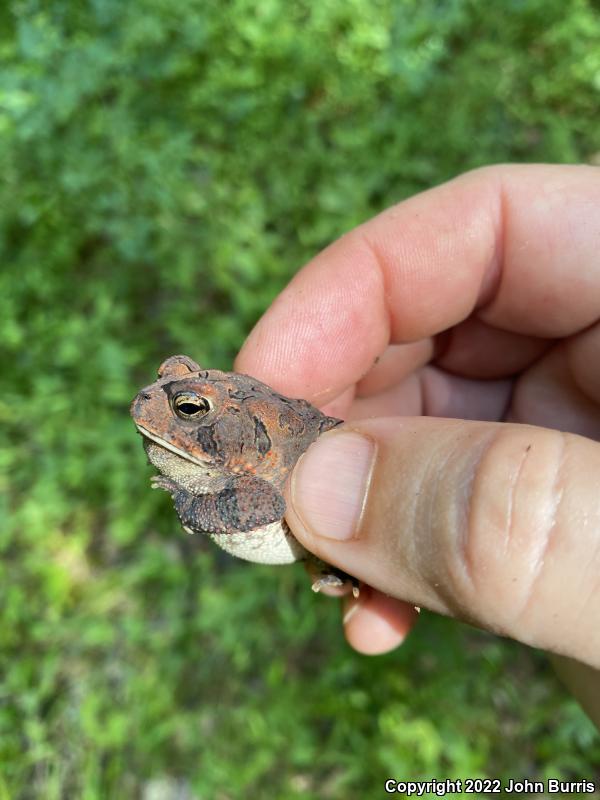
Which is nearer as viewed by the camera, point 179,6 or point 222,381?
point 222,381

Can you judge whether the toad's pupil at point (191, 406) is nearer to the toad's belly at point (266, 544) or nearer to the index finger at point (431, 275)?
the toad's belly at point (266, 544)

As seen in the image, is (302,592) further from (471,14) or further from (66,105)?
(471,14)

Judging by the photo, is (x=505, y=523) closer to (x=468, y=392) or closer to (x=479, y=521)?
(x=479, y=521)

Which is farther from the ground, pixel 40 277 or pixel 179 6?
pixel 179 6

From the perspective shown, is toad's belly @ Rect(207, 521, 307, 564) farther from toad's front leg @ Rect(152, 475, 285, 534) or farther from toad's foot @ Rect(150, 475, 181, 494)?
toad's foot @ Rect(150, 475, 181, 494)

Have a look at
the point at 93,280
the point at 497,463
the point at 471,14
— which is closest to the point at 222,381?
the point at 497,463

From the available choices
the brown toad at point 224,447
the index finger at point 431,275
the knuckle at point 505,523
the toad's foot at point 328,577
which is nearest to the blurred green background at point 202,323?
the toad's foot at point 328,577

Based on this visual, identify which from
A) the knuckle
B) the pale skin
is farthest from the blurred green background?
the knuckle
